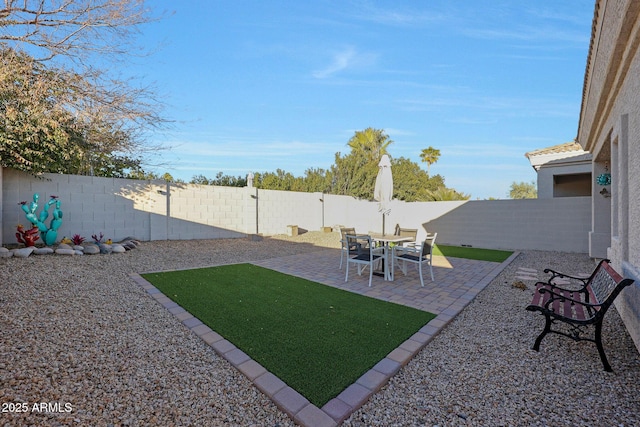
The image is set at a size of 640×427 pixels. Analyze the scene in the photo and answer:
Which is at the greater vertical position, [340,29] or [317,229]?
[340,29]

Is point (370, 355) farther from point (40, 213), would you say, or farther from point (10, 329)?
point (40, 213)

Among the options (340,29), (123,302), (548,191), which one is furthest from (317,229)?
(123,302)

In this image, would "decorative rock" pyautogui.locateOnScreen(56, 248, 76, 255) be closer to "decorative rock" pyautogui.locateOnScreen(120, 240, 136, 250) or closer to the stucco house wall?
"decorative rock" pyautogui.locateOnScreen(120, 240, 136, 250)

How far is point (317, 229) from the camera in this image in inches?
693

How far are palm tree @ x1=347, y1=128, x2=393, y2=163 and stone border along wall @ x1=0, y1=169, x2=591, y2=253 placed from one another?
15.2 metres

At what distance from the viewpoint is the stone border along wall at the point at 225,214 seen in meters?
9.01

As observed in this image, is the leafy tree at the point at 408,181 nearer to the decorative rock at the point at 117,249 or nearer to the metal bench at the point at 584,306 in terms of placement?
the metal bench at the point at 584,306

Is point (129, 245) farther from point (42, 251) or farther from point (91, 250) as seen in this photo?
point (42, 251)

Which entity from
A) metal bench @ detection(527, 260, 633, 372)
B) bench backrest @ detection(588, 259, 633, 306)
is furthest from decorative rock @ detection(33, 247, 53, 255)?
bench backrest @ detection(588, 259, 633, 306)

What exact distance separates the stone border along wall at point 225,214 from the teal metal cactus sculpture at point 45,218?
55 centimetres

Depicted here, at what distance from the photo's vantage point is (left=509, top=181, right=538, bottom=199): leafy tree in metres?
38.2

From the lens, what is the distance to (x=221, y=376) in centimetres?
269

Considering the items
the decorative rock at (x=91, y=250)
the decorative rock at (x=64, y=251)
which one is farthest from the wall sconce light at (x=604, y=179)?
the decorative rock at (x=64, y=251)

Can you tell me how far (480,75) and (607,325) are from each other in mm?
9293
